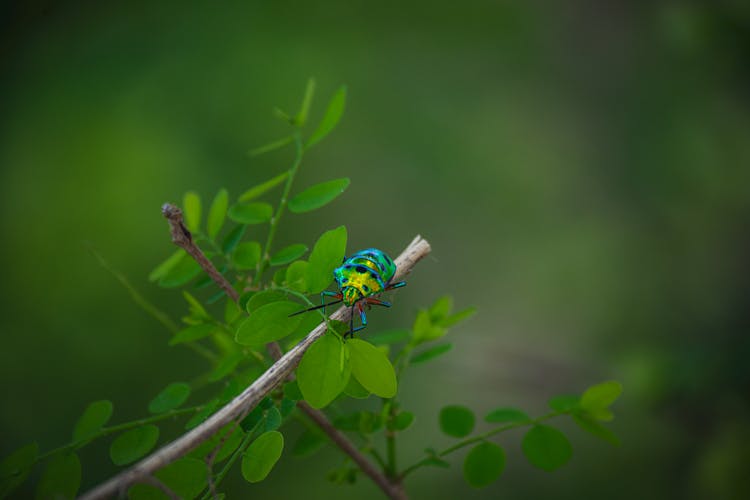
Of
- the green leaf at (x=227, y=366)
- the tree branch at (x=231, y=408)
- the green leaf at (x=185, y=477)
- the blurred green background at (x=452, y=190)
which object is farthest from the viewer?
the blurred green background at (x=452, y=190)

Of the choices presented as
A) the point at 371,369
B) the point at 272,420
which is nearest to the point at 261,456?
the point at 272,420

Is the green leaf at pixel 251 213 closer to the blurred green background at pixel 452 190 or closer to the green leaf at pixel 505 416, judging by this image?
the green leaf at pixel 505 416

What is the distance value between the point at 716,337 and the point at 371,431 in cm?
218

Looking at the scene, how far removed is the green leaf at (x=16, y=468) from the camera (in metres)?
0.56

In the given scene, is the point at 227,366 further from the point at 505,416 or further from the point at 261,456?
the point at 505,416

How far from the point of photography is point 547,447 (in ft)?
2.56

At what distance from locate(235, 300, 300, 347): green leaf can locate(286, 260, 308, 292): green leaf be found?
0.16 ft

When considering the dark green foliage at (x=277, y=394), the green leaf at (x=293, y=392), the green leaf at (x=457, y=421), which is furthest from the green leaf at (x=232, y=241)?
the green leaf at (x=457, y=421)

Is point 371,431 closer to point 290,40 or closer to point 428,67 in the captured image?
point 290,40

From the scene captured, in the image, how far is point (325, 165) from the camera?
2482 mm

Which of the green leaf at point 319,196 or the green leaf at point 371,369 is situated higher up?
the green leaf at point 319,196

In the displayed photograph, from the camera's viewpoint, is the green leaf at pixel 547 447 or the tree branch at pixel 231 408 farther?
the green leaf at pixel 547 447

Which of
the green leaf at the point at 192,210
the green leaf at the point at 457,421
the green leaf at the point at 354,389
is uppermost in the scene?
the green leaf at the point at 192,210

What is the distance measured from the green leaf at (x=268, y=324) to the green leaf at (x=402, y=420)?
0.69 ft
